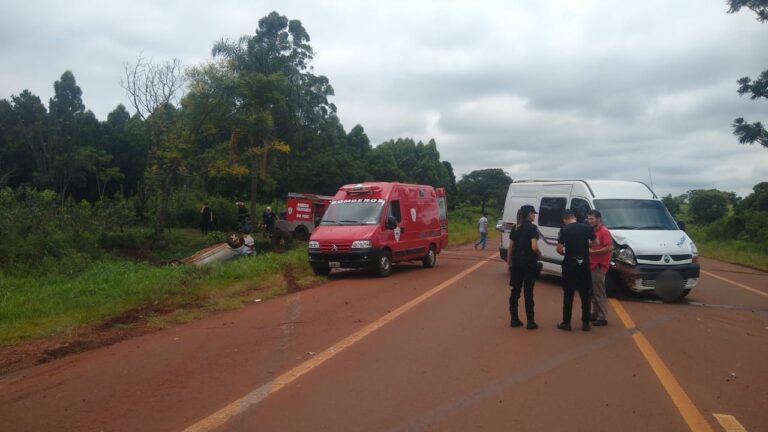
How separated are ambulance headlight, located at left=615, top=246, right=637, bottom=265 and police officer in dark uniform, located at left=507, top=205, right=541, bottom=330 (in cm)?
347

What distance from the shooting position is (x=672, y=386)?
5.87 metres

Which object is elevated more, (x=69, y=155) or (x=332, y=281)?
(x=69, y=155)

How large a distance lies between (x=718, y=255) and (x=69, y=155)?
38.3 meters

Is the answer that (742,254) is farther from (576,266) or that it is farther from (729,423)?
(729,423)

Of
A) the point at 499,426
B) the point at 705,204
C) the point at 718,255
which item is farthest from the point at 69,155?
the point at 705,204

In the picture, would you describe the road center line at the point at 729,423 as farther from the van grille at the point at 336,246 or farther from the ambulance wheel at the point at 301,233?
the ambulance wheel at the point at 301,233

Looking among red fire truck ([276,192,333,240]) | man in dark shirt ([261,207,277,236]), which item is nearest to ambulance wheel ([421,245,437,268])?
man in dark shirt ([261,207,277,236])

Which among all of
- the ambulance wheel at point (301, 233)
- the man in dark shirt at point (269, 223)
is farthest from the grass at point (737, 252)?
the man in dark shirt at point (269, 223)

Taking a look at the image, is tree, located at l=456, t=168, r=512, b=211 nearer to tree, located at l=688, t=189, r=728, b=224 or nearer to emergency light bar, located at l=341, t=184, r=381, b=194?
tree, located at l=688, t=189, r=728, b=224

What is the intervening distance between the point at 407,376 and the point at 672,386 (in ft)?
8.30

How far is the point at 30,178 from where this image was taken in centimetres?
4244

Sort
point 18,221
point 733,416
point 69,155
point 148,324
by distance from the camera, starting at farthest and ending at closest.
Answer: point 69,155
point 18,221
point 148,324
point 733,416

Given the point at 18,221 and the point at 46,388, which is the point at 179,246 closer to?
the point at 18,221

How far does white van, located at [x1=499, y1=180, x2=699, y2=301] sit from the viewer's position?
1096cm
